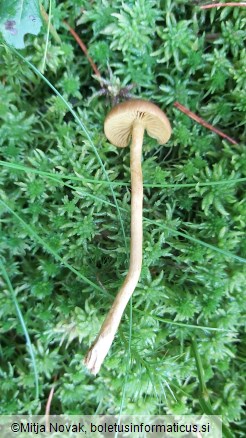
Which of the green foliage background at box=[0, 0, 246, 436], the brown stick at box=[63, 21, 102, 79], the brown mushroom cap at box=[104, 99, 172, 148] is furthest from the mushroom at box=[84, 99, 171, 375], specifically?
the brown stick at box=[63, 21, 102, 79]

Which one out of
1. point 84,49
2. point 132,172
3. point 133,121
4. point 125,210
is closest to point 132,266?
point 125,210

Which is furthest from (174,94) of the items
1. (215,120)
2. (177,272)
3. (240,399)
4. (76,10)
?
(240,399)

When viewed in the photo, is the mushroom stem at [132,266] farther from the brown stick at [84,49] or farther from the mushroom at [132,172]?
the brown stick at [84,49]

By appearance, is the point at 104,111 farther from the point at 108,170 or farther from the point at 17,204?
the point at 17,204

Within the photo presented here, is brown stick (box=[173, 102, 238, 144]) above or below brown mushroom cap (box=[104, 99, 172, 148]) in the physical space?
above

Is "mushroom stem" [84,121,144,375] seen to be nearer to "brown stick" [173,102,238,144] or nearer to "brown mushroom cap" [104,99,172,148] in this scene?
"brown mushroom cap" [104,99,172,148]

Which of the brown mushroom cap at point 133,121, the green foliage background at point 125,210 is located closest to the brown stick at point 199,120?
the green foliage background at point 125,210

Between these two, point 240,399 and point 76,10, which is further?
point 240,399
